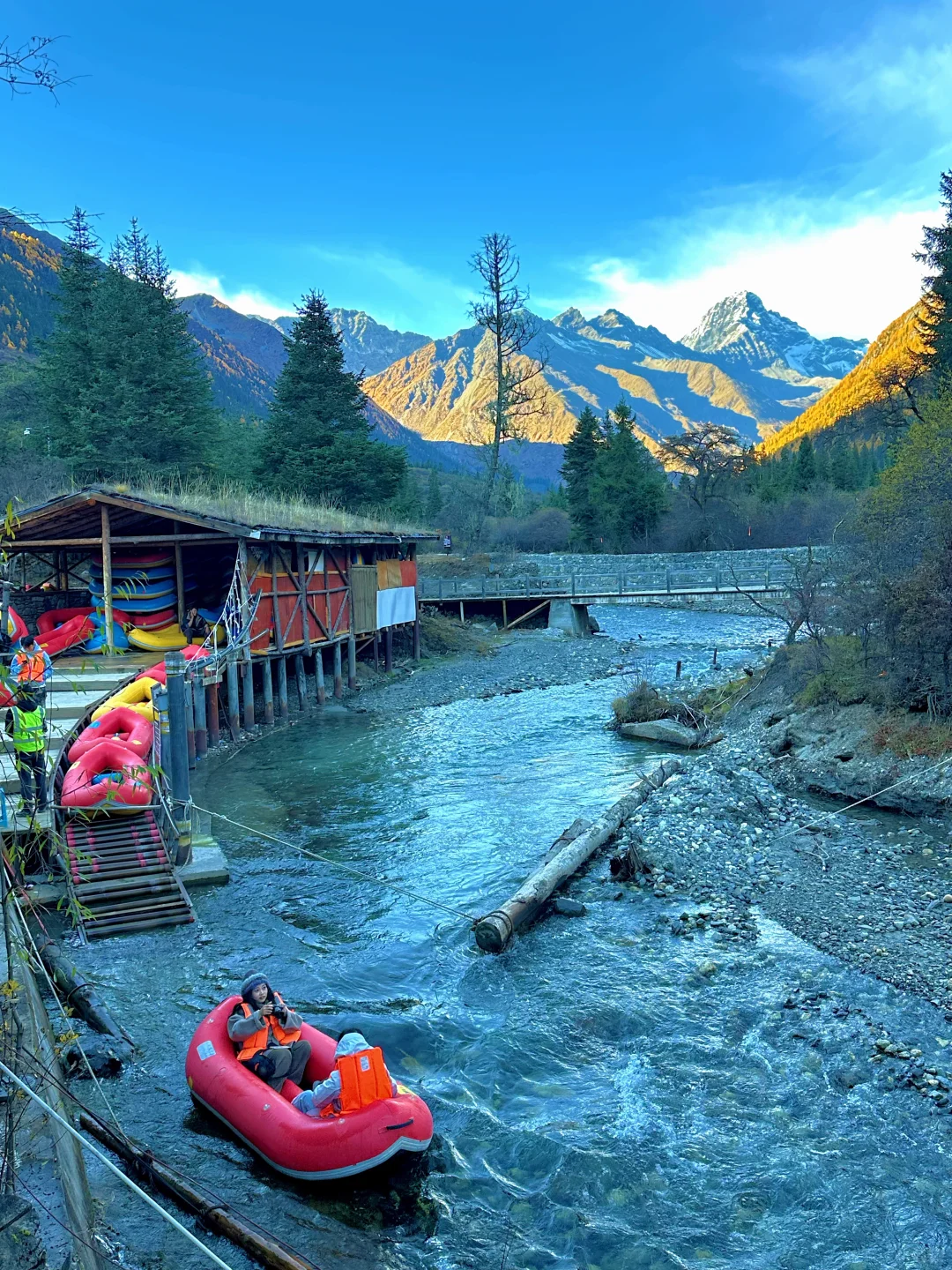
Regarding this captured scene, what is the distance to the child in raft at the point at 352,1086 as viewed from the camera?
5773 mm

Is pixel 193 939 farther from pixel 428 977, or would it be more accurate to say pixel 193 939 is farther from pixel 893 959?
pixel 893 959

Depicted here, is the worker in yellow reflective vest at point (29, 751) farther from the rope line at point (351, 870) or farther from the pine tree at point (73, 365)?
the pine tree at point (73, 365)

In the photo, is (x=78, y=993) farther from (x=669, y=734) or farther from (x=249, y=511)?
(x=249, y=511)

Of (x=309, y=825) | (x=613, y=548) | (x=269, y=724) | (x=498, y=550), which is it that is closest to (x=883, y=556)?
(x=309, y=825)

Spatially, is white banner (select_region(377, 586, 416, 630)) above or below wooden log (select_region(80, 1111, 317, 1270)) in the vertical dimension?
above

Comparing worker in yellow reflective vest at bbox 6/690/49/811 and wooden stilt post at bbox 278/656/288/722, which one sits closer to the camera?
worker in yellow reflective vest at bbox 6/690/49/811

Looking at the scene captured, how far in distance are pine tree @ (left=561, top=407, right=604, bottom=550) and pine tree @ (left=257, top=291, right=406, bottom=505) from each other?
27807 mm

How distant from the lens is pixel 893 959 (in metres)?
8.66

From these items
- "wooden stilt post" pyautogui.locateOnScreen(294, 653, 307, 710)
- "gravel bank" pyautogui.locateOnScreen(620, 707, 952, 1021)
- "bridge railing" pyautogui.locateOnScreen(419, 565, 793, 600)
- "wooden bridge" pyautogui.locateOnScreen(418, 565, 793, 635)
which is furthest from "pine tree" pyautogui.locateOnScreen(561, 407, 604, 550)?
"gravel bank" pyautogui.locateOnScreen(620, 707, 952, 1021)

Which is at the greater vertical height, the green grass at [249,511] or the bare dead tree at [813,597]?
the green grass at [249,511]

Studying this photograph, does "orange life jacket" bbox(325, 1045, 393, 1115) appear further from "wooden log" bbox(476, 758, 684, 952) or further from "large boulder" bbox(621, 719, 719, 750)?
"large boulder" bbox(621, 719, 719, 750)

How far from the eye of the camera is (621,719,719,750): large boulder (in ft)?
63.7

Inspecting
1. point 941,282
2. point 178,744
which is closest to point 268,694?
point 178,744

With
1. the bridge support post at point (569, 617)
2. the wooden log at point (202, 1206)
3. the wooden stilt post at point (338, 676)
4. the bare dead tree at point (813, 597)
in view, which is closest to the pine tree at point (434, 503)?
the bridge support post at point (569, 617)
